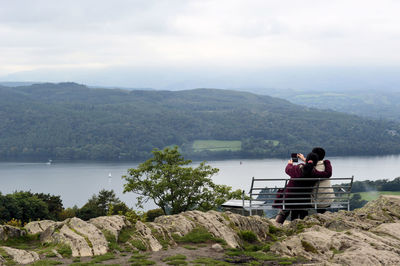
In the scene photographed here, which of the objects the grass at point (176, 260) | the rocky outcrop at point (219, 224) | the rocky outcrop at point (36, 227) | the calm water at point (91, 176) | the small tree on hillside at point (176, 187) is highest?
the rocky outcrop at point (219, 224)

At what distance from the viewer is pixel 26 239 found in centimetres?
998

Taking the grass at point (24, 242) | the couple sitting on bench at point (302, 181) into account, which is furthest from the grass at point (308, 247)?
the grass at point (24, 242)

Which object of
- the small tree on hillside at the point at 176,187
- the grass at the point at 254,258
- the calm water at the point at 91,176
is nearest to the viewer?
the grass at the point at 254,258

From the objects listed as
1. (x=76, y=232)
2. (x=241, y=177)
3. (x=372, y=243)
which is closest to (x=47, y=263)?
(x=76, y=232)

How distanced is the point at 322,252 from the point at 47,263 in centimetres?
498

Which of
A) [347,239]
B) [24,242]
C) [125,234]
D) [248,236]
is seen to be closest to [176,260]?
[125,234]

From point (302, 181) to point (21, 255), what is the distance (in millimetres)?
6468

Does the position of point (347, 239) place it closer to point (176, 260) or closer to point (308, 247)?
point (308, 247)

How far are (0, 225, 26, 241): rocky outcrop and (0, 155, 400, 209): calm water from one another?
63.4m

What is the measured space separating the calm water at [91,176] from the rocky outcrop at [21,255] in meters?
65.0

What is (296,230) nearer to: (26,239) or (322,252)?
(322,252)

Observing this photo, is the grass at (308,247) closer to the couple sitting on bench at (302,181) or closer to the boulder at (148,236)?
the couple sitting on bench at (302,181)

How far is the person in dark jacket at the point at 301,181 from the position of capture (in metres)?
10.6

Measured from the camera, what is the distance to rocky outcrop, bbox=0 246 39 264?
8.05 m
